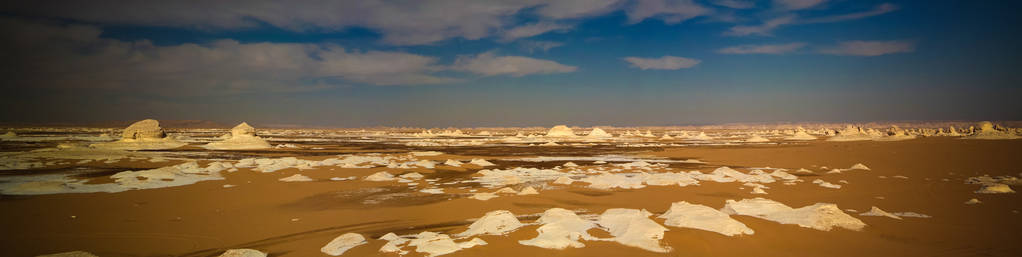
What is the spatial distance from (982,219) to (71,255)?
13.8 meters

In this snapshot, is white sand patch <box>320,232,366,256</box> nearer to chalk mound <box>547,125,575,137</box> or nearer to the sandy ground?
the sandy ground

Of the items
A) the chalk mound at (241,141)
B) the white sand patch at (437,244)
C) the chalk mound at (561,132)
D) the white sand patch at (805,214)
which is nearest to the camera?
the white sand patch at (437,244)

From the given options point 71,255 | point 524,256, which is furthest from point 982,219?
point 71,255

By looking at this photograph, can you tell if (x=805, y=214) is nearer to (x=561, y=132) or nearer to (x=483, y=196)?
(x=483, y=196)

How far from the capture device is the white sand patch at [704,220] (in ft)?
22.6

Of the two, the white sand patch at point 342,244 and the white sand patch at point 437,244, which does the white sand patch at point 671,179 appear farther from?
the white sand patch at point 342,244

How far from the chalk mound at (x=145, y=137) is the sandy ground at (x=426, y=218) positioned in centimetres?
2823

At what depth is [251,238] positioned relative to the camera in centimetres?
780

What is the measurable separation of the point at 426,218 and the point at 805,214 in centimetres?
681

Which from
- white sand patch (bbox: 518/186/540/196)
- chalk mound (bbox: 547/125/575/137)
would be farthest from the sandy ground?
chalk mound (bbox: 547/125/575/137)

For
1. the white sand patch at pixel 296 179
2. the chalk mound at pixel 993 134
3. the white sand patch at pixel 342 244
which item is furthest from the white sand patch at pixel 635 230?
the chalk mound at pixel 993 134

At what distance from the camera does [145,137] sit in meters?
37.9

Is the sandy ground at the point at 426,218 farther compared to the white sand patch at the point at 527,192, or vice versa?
the white sand patch at the point at 527,192

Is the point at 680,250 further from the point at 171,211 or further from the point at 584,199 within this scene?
the point at 171,211
